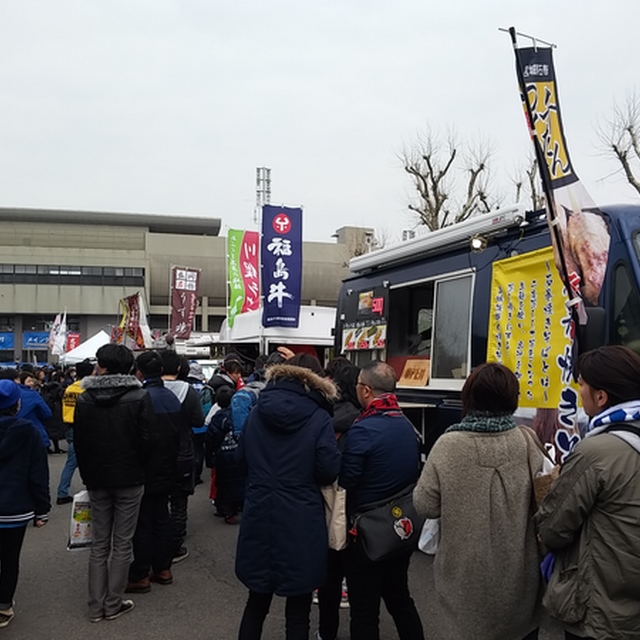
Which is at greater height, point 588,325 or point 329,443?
point 588,325

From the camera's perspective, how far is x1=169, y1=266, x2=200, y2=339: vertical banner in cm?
1928

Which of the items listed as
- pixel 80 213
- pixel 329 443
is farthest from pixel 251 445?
pixel 80 213

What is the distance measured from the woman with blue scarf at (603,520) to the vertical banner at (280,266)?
890 centimetres

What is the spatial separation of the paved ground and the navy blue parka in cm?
116

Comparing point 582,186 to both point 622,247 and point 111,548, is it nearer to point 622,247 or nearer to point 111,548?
point 622,247

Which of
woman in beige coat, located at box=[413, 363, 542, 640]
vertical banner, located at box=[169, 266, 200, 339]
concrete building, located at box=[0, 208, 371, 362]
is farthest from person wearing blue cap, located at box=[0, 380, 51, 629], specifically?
concrete building, located at box=[0, 208, 371, 362]

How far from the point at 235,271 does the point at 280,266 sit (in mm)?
5030

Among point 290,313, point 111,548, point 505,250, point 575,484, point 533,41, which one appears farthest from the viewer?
point 290,313

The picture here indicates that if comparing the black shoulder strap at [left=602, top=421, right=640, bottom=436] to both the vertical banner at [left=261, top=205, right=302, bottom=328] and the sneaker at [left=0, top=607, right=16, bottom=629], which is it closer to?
the sneaker at [left=0, top=607, right=16, bottom=629]

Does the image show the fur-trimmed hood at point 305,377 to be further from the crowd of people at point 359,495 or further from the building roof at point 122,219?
the building roof at point 122,219

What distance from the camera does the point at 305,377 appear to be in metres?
3.22

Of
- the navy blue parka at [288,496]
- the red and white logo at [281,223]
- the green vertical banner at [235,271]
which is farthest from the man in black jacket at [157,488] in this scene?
the green vertical banner at [235,271]

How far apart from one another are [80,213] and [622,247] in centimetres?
5351

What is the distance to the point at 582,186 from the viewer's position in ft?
12.0
